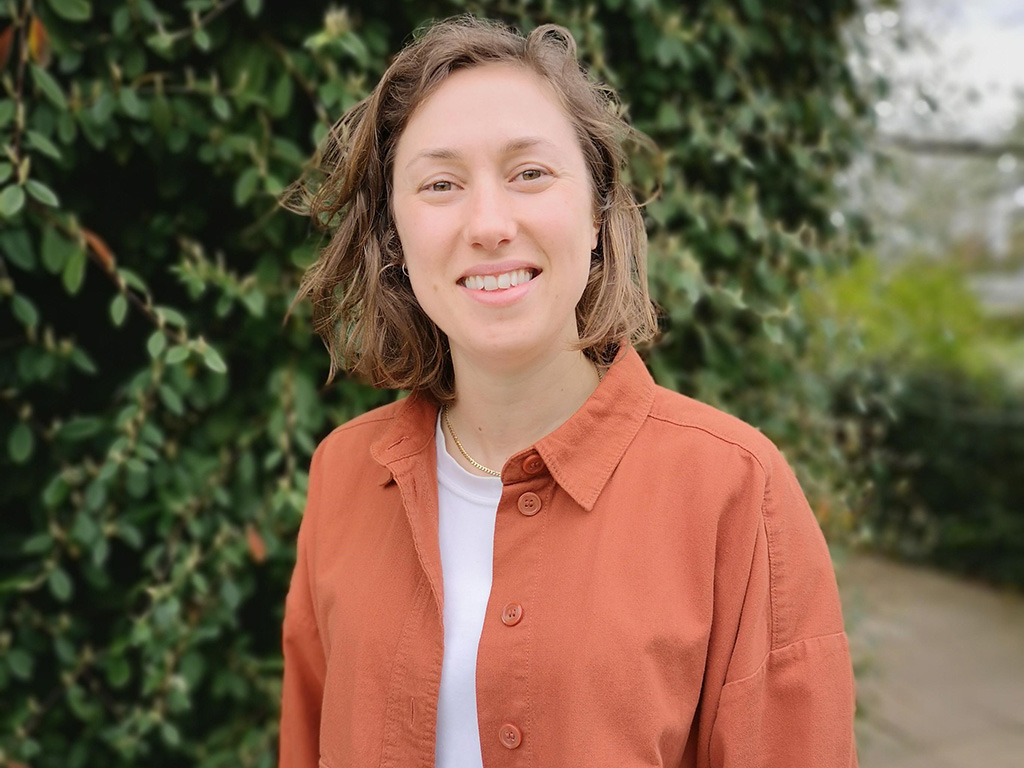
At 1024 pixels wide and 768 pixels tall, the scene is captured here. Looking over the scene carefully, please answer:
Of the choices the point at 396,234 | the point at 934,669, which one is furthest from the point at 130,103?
the point at 934,669

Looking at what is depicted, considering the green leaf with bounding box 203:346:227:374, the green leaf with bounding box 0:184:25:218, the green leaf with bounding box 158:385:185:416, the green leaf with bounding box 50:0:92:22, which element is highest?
the green leaf with bounding box 50:0:92:22

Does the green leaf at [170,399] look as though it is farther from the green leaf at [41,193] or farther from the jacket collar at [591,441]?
the jacket collar at [591,441]

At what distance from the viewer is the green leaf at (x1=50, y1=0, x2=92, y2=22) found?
5.99 ft

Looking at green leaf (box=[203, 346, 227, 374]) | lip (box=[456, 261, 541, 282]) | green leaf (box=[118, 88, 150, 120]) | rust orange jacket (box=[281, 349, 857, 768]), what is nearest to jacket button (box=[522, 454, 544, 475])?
rust orange jacket (box=[281, 349, 857, 768])

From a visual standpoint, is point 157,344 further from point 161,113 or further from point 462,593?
point 462,593

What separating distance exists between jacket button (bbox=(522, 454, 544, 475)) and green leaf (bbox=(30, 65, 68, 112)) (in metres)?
1.18

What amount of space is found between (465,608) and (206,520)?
3.09 feet

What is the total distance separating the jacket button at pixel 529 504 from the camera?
1.33 metres

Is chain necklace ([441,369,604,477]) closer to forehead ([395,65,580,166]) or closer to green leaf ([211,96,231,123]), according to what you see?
forehead ([395,65,580,166])

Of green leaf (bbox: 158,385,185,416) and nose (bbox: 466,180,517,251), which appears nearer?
nose (bbox: 466,180,517,251)

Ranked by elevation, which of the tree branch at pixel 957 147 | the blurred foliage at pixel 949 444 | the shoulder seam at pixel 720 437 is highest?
the tree branch at pixel 957 147

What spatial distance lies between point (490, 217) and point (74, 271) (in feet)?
3.25

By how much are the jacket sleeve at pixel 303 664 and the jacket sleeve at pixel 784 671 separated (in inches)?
27.3

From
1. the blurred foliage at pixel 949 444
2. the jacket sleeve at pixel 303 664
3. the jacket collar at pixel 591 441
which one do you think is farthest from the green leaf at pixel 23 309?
the blurred foliage at pixel 949 444
